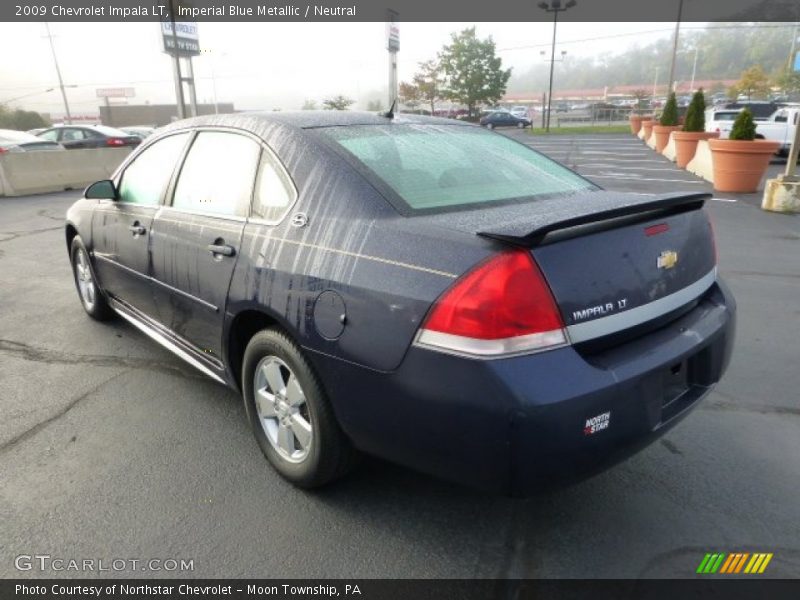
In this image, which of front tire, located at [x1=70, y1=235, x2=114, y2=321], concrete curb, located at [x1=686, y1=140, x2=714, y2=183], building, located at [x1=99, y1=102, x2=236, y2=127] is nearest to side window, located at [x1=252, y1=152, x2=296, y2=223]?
front tire, located at [x1=70, y1=235, x2=114, y2=321]

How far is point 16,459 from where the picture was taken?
2924 millimetres

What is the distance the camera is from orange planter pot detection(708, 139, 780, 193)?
10695mm

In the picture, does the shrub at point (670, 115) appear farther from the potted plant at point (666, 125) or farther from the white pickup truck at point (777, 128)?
the white pickup truck at point (777, 128)

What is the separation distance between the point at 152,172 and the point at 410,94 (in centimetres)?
6068

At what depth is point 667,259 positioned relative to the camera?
7.30 feet

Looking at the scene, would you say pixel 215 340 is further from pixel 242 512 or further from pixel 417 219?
pixel 417 219

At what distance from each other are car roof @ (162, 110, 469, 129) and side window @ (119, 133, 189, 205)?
0.21 m

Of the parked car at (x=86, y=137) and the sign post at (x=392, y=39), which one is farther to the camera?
the parked car at (x=86, y=137)

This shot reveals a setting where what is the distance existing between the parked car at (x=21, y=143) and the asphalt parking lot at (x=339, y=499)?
13.1 meters

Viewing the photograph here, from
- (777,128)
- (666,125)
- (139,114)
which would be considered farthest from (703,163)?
(139,114)

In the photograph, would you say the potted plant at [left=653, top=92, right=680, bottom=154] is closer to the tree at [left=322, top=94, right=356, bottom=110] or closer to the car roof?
the car roof

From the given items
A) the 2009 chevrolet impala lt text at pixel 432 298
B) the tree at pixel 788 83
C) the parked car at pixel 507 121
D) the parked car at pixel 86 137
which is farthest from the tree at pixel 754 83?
the 2009 chevrolet impala lt text at pixel 432 298

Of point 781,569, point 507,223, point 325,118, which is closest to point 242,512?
point 507,223

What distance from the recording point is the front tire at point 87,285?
4.56 meters
